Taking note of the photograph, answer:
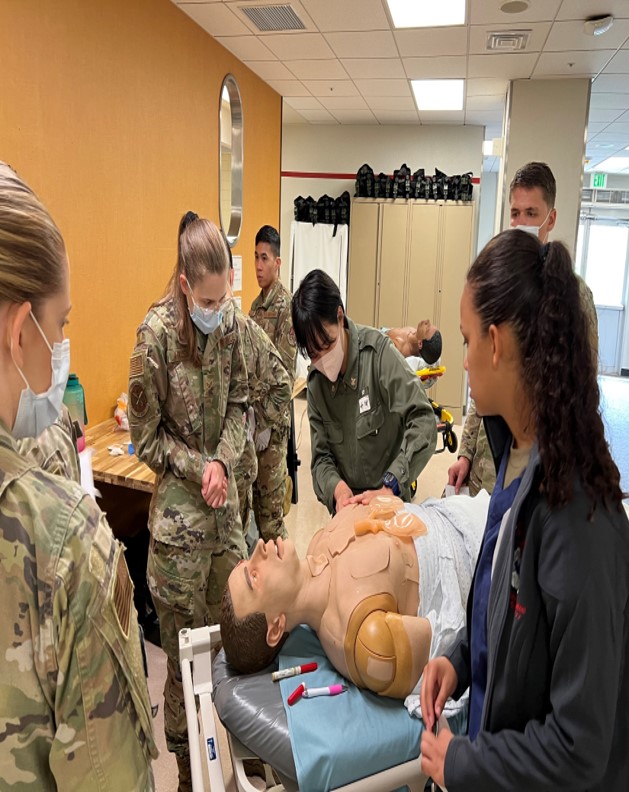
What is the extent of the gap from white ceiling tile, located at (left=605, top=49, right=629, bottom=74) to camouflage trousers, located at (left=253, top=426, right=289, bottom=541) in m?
3.50

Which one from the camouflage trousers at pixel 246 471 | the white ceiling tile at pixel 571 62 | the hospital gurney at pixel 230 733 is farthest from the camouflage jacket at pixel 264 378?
the white ceiling tile at pixel 571 62

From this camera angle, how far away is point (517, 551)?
0.87 metres

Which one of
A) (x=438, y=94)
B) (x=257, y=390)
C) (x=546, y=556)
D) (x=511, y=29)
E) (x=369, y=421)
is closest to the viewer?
(x=546, y=556)

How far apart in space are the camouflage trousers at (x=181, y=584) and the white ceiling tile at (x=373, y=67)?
3872 mm

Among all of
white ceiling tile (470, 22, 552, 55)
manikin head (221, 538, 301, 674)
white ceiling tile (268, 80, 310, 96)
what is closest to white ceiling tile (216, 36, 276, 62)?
white ceiling tile (268, 80, 310, 96)

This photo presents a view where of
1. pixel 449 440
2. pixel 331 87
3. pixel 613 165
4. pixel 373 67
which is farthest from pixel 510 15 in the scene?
pixel 613 165

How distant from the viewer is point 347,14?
3713 millimetres

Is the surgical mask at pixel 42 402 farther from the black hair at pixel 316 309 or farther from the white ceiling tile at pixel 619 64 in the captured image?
the white ceiling tile at pixel 619 64

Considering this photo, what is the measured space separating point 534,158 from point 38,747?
529 centimetres

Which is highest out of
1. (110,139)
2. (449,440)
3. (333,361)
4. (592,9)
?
(592,9)

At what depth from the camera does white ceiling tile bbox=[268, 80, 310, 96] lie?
17.7 feet

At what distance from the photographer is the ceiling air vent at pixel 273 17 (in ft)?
12.0

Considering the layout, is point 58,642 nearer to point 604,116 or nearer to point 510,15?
point 510,15

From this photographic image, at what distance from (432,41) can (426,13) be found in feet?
1.65
